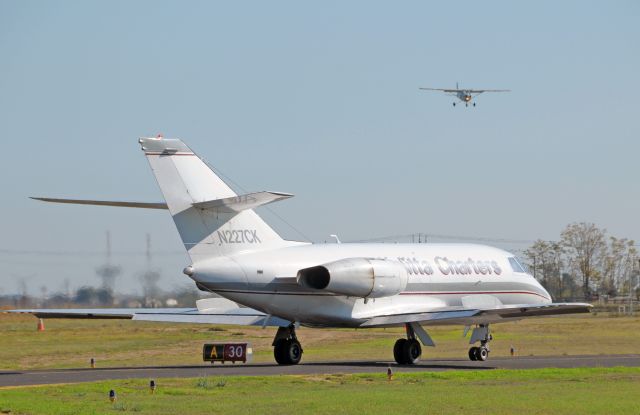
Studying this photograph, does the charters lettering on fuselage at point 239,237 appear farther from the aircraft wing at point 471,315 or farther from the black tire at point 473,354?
the black tire at point 473,354

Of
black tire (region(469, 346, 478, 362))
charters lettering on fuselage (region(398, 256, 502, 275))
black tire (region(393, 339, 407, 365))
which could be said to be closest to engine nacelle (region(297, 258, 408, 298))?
black tire (region(393, 339, 407, 365))

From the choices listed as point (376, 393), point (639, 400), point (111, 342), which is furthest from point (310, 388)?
point (111, 342)

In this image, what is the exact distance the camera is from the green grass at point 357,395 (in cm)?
2425

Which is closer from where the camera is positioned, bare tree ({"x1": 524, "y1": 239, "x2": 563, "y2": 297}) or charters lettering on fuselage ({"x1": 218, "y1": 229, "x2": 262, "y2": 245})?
charters lettering on fuselage ({"x1": 218, "y1": 229, "x2": 262, "y2": 245})

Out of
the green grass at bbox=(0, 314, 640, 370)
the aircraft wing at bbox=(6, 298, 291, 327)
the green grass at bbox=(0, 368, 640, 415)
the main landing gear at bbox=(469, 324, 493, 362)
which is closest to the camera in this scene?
the green grass at bbox=(0, 368, 640, 415)

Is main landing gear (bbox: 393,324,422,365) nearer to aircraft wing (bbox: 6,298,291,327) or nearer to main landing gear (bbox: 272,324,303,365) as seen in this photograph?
main landing gear (bbox: 272,324,303,365)

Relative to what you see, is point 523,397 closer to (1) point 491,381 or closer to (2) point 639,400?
(2) point 639,400

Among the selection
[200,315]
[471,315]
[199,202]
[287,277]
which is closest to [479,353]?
[471,315]

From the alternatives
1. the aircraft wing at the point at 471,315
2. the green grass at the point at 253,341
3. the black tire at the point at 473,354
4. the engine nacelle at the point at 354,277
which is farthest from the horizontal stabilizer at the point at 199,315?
the black tire at the point at 473,354

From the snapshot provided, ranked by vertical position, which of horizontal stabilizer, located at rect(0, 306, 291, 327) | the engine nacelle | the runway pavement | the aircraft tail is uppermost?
the aircraft tail

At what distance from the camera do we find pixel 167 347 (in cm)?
5616

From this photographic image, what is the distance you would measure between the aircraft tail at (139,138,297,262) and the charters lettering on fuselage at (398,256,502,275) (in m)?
7.22

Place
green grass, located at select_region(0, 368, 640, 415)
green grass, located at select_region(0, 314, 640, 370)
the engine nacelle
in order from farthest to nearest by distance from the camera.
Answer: green grass, located at select_region(0, 314, 640, 370) < the engine nacelle < green grass, located at select_region(0, 368, 640, 415)

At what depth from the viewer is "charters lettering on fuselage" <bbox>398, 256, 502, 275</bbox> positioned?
138 feet
